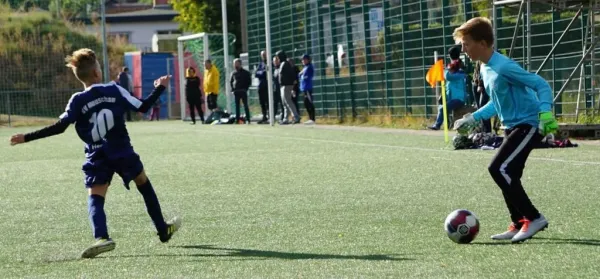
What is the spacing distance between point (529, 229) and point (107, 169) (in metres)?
2.95

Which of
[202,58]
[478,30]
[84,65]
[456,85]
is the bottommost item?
[456,85]

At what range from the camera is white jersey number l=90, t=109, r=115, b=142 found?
794cm

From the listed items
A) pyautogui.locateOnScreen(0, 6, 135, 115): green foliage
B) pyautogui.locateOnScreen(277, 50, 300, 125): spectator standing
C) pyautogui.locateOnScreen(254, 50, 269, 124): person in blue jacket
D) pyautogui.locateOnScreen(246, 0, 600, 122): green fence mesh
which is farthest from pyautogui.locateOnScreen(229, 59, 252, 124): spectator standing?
pyautogui.locateOnScreen(0, 6, 135, 115): green foliage

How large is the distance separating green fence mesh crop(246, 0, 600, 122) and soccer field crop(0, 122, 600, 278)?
16.3 ft

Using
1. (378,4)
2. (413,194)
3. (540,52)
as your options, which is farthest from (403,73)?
(413,194)

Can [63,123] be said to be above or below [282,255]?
above

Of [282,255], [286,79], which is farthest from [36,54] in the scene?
[282,255]

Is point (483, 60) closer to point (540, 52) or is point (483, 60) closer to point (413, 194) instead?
point (413, 194)

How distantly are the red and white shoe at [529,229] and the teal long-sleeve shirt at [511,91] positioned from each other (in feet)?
2.17

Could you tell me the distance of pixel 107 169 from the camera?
801 cm

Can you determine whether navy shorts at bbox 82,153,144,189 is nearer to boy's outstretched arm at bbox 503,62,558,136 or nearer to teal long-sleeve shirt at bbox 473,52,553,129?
teal long-sleeve shirt at bbox 473,52,553,129

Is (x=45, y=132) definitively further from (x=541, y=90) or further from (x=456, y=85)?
(x=456, y=85)

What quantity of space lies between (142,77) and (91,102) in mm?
35816

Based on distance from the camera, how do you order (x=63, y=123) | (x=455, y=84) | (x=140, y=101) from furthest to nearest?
1. (x=455, y=84)
2. (x=140, y=101)
3. (x=63, y=123)
